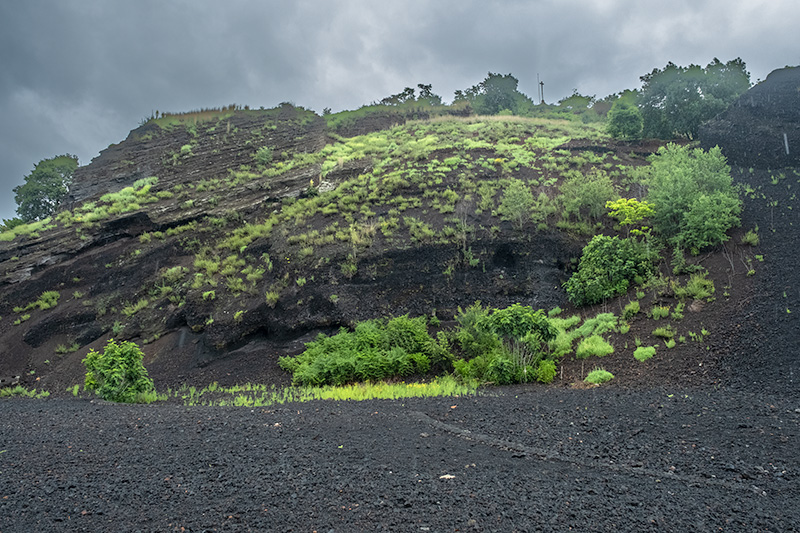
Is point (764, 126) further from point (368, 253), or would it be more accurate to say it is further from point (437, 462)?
point (437, 462)

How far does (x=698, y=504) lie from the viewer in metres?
4.07

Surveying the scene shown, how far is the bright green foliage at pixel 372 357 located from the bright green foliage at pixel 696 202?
812cm

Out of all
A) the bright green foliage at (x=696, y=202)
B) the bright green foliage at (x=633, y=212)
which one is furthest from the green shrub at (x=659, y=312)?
the bright green foliage at (x=633, y=212)

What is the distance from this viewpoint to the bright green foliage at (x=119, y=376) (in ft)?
35.6

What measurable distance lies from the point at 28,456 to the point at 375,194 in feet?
55.7

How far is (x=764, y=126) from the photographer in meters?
19.4

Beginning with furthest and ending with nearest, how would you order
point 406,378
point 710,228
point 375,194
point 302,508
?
point 375,194 → point 710,228 → point 406,378 → point 302,508

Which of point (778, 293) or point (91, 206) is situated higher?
point (91, 206)

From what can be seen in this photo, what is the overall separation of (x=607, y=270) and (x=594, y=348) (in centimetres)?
380

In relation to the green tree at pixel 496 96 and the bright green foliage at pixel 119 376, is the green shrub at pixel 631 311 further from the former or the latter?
the green tree at pixel 496 96

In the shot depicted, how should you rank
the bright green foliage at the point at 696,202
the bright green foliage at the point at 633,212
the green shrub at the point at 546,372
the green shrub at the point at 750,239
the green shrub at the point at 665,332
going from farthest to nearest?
the bright green foliage at the point at 633,212
the bright green foliage at the point at 696,202
the green shrub at the point at 750,239
the green shrub at the point at 665,332
the green shrub at the point at 546,372

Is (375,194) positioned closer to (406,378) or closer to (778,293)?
(406,378)

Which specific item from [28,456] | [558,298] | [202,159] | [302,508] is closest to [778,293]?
[558,298]

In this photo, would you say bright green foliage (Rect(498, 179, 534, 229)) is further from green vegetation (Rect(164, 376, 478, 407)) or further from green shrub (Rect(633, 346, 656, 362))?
green vegetation (Rect(164, 376, 478, 407))
